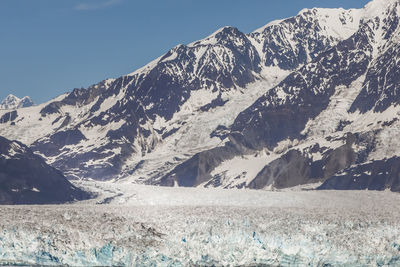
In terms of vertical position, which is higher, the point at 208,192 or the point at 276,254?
the point at 208,192

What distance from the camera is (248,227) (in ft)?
459

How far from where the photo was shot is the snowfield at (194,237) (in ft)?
434

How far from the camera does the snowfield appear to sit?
132 meters

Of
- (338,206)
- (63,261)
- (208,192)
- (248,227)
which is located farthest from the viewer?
(208,192)

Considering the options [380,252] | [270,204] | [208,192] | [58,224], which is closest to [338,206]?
[270,204]

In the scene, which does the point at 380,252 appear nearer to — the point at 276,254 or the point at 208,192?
the point at 276,254

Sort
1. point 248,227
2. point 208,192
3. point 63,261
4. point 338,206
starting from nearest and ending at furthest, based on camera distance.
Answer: point 63,261
point 248,227
point 338,206
point 208,192

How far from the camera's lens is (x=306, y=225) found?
5527 inches

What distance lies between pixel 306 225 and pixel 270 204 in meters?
→ 29.2

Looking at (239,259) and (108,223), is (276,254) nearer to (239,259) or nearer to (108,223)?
(239,259)

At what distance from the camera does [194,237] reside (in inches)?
5413

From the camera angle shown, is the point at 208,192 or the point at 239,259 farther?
the point at 208,192

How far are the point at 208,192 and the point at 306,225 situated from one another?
52.5 metres

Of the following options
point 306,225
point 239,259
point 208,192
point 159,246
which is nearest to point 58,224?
point 159,246
